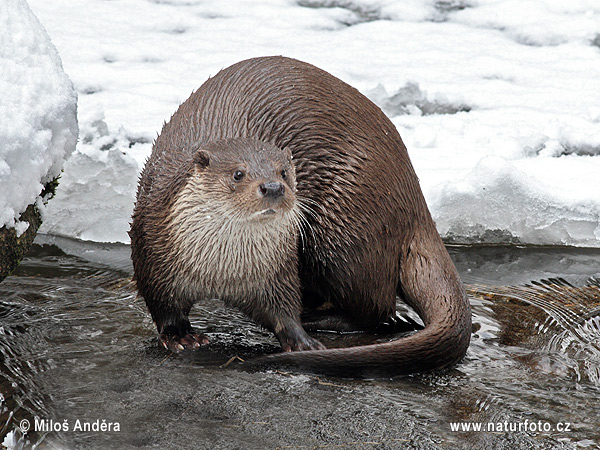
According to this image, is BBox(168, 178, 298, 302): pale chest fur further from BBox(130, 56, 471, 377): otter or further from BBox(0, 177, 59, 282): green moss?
BBox(0, 177, 59, 282): green moss

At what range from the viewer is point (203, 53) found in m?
5.36

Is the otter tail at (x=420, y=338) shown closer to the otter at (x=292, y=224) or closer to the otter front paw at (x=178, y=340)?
the otter at (x=292, y=224)

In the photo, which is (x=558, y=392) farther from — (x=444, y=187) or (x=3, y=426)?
(x=444, y=187)

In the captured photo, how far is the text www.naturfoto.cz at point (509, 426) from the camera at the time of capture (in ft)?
5.95

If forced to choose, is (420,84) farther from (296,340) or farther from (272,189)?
(272,189)

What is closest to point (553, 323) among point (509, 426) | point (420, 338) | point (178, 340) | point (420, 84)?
point (420, 338)

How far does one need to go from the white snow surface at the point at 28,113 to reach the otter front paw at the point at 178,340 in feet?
1.60

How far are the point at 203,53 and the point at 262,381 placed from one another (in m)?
3.65

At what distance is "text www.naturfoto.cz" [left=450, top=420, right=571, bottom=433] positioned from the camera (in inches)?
71.4

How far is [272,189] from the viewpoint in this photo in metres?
2.02

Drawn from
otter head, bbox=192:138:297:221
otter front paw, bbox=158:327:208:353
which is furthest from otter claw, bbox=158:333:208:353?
otter head, bbox=192:138:297:221

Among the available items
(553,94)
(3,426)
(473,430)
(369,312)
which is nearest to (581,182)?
(553,94)

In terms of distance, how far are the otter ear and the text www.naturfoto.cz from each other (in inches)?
35.0

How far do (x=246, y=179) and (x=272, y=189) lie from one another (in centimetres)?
10
